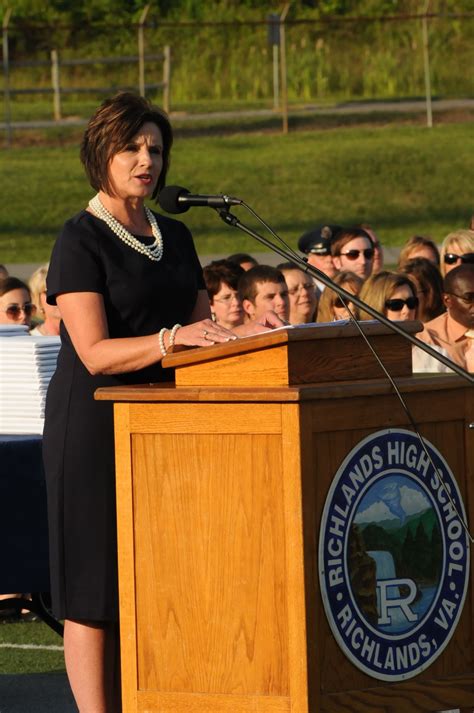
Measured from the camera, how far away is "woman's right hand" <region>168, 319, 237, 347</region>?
4059 mm

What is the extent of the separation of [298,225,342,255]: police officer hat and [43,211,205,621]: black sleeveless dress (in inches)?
243

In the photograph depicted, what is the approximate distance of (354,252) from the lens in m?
10.1

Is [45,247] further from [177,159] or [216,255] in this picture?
[177,159]

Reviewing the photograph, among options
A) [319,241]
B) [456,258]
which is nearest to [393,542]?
[456,258]

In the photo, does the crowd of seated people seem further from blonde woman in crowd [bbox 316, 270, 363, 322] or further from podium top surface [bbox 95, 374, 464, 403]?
podium top surface [bbox 95, 374, 464, 403]

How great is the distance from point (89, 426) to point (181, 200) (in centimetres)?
65

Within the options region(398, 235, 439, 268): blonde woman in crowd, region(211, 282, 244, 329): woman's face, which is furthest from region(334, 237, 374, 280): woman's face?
region(211, 282, 244, 329): woman's face

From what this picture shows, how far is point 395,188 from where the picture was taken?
26641mm

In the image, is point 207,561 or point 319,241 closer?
point 207,561

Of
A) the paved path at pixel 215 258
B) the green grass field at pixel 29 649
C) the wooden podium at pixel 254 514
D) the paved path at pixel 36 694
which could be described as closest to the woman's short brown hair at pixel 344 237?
the green grass field at pixel 29 649

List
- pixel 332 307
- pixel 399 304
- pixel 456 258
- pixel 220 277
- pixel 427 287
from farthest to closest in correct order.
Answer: pixel 456 258
pixel 427 287
pixel 220 277
pixel 332 307
pixel 399 304

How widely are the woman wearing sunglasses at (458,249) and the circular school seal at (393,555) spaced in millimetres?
5912

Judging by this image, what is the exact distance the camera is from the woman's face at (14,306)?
29.2 feet

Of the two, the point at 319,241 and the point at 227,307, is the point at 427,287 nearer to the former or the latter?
the point at 227,307
